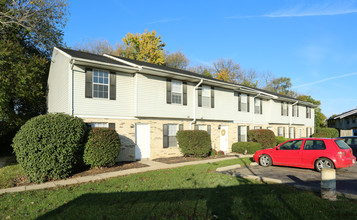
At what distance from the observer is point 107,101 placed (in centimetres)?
1260

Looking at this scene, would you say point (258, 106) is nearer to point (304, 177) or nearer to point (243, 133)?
point (243, 133)

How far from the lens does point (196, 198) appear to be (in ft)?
19.9

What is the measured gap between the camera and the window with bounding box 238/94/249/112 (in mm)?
20842

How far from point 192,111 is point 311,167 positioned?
8038mm

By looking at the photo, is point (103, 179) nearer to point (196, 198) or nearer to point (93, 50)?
point (196, 198)

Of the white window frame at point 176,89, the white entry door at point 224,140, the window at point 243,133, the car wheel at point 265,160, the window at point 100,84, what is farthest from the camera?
the window at point 243,133

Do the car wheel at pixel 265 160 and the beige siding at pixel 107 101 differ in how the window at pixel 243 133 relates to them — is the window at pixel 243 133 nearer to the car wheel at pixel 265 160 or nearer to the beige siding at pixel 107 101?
the car wheel at pixel 265 160

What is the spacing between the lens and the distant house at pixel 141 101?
12000mm

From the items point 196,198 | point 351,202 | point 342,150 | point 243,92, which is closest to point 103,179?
point 196,198

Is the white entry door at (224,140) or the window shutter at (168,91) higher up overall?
the window shutter at (168,91)

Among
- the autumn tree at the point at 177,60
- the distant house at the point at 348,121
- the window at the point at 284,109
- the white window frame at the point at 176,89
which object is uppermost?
the autumn tree at the point at 177,60

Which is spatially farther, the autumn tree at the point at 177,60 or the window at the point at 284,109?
the autumn tree at the point at 177,60

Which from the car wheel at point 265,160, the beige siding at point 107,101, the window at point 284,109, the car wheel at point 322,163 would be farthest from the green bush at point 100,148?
the window at point 284,109

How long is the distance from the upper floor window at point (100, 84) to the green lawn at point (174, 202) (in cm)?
571
